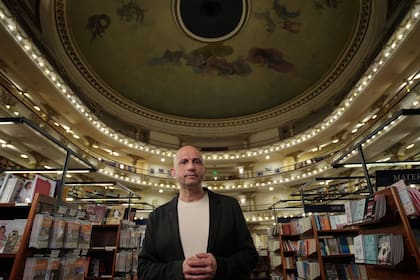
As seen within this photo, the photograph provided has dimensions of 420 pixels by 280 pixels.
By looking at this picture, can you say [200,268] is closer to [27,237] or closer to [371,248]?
[27,237]

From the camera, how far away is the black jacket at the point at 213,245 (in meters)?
1.64

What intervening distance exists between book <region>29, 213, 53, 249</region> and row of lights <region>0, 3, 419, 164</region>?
33.4ft

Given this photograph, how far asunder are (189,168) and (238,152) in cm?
1897

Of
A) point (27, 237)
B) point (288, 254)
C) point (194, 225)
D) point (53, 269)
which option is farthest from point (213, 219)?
point (288, 254)

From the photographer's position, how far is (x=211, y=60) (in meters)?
20.6

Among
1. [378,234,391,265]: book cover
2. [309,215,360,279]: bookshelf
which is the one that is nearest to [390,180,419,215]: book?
[378,234,391,265]: book cover

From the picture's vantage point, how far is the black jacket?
64.7 inches

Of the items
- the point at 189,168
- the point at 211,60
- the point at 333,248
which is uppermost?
the point at 211,60

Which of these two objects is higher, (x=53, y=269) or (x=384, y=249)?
(x=384, y=249)

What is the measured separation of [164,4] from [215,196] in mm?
18648

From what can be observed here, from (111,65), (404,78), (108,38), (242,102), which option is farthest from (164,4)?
(404,78)

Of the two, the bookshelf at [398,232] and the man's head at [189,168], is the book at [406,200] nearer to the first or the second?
the bookshelf at [398,232]

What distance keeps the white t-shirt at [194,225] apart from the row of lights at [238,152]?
1170cm

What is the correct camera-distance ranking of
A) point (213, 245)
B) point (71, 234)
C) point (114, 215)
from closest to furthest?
point (213, 245), point (71, 234), point (114, 215)
